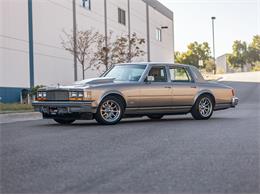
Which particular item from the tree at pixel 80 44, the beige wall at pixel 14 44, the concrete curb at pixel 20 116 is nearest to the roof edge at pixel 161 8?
the tree at pixel 80 44

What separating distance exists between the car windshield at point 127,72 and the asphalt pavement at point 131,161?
2531 millimetres

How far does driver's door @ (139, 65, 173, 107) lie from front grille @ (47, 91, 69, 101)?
177 cm

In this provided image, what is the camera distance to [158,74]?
12914mm

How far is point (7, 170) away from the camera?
579cm

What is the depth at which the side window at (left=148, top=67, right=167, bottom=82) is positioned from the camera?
42.0 ft

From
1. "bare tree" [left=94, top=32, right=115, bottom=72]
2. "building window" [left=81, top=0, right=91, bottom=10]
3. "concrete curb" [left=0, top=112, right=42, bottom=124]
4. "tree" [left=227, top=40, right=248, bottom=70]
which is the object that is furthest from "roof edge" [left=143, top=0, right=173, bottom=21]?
"tree" [left=227, top=40, right=248, bottom=70]

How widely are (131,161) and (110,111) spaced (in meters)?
5.41

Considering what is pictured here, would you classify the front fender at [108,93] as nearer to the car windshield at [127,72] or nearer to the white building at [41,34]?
the car windshield at [127,72]

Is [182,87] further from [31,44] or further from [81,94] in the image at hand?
[31,44]

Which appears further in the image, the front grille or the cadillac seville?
the front grille

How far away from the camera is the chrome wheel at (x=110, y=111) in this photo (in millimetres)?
11625

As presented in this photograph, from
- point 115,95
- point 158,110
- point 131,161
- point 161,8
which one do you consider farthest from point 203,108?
point 161,8

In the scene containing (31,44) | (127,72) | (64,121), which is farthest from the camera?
(31,44)

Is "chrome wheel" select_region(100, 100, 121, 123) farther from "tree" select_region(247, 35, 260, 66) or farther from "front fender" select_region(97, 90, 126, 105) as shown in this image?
"tree" select_region(247, 35, 260, 66)
